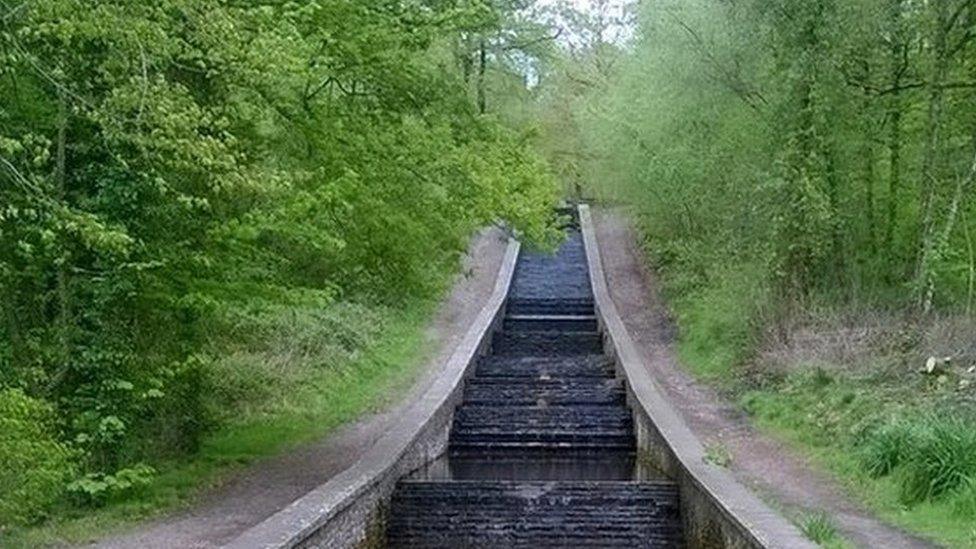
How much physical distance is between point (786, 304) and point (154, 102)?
11133 millimetres

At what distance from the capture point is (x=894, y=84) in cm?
1509

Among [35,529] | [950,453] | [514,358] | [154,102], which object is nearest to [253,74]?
[154,102]

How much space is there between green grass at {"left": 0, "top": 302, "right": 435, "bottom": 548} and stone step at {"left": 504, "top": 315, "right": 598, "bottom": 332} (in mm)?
3063

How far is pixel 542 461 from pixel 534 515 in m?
4.31

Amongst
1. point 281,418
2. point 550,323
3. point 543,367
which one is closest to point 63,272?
point 281,418

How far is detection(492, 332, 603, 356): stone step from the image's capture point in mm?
23000

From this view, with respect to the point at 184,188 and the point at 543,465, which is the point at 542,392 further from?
the point at 184,188

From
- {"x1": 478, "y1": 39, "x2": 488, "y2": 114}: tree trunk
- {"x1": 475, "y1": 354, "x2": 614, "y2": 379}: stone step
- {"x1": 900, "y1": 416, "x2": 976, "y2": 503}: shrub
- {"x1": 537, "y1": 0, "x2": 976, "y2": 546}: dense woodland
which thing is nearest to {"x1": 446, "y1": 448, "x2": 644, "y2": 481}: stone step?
{"x1": 537, "y1": 0, "x2": 976, "y2": 546}: dense woodland

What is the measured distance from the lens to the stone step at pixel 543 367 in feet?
65.5

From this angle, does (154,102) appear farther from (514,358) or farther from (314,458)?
(514,358)

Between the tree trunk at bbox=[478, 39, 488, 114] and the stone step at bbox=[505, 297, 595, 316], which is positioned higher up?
the tree trunk at bbox=[478, 39, 488, 114]

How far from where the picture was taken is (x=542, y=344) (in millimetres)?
23281

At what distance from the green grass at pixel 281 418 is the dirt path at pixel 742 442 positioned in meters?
4.32

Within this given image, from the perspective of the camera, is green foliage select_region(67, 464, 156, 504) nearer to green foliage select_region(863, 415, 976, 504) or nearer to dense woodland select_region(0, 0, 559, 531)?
dense woodland select_region(0, 0, 559, 531)
